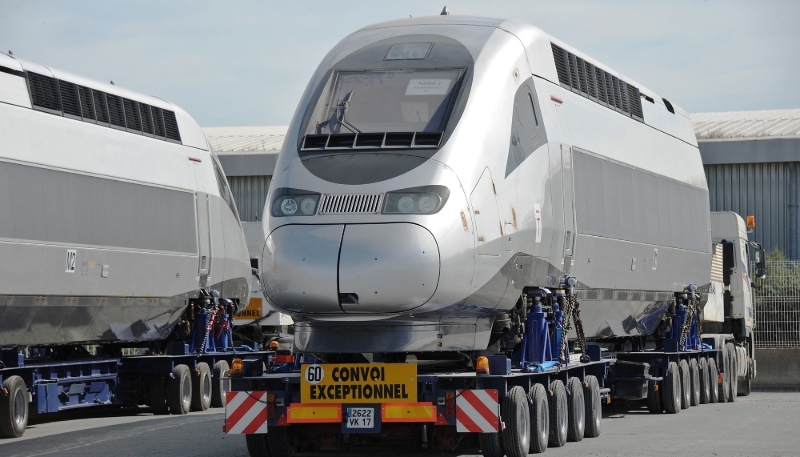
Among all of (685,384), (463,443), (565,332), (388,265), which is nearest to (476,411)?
(388,265)

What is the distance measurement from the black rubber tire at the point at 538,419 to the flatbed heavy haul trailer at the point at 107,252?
22.5 feet

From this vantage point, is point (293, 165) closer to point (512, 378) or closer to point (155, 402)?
point (512, 378)

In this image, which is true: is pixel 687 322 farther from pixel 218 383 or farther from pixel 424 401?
pixel 424 401

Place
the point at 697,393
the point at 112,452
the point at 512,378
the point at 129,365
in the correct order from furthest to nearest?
the point at 697,393 < the point at 129,365 < the point at 112,452 < the point at 512,378

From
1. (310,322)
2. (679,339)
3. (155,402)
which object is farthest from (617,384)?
(310,322)

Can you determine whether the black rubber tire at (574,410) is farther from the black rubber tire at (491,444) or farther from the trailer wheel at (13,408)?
the trailer wheel at (13,408)

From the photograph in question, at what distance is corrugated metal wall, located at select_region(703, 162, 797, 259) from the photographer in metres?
48.2

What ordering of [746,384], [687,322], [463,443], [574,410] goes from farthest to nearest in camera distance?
1. [746,384]
2. [687,322]
3. [574,410]
4. [463,443]

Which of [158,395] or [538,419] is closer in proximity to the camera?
[538,419]

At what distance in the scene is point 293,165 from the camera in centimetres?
1423

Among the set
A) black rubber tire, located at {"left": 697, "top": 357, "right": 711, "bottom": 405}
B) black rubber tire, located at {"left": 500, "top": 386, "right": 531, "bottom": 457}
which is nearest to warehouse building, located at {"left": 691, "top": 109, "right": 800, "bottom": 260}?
black rubber tire, located at {"left": 697, "top": 357, "right": 711, "bottom": 405}

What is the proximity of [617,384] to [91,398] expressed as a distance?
25.6 feet

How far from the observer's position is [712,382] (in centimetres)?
2605

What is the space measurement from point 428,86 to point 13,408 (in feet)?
24.4
